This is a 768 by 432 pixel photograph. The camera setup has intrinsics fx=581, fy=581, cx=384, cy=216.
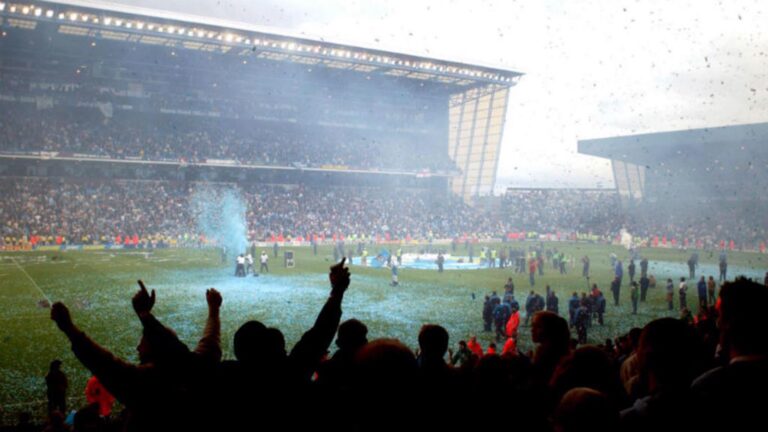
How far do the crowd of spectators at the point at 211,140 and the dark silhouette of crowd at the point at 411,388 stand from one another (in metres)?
50.7

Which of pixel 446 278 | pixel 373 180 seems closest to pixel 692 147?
pixel 373 180

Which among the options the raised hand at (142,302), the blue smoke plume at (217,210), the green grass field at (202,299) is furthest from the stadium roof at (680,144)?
the raised hand at (142,302)

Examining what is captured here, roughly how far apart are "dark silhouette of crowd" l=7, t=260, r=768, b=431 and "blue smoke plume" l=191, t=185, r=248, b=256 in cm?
3966

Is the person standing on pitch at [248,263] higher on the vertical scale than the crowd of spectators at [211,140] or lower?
lower

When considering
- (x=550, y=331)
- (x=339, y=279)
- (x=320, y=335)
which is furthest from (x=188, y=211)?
(x=320, y=335)

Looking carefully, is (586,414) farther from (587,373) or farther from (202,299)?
(202,299)

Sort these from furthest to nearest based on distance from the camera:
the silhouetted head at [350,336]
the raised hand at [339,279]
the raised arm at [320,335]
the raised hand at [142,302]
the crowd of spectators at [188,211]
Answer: the crowd of spectators at [188,211] < the silhouetted head at [350,336] < the raised hand at [339,279] < the raised hand at [142,302] < the raised arm at [320,335]

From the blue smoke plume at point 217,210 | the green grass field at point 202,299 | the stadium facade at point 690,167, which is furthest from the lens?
the stadium facade at point 690,167

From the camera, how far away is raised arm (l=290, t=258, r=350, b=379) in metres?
3.01

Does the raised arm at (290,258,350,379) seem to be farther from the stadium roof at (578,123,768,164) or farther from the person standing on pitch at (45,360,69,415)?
the stadium roof at (578,123,768,164)

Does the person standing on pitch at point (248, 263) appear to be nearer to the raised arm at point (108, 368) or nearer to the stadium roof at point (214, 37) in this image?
the stadium roof at point (214, 37)

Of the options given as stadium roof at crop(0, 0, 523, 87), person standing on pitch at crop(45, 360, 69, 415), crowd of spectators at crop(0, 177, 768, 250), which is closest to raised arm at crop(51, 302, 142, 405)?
person standing on pitch at crop(45, 360, 69, 415)

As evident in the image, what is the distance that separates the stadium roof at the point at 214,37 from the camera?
4147 cm

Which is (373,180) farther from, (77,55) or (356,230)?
(77,55)
